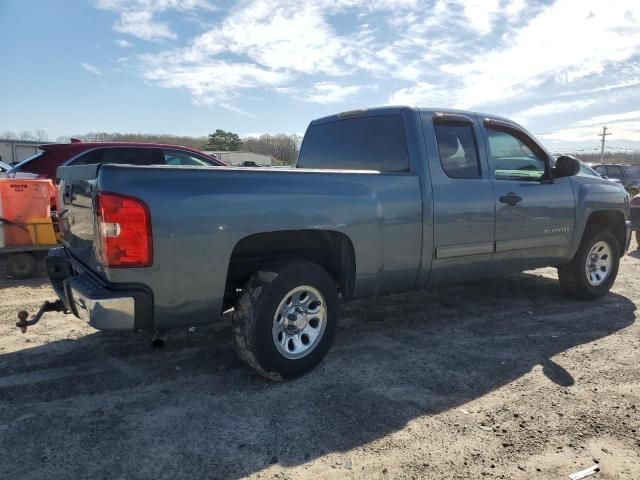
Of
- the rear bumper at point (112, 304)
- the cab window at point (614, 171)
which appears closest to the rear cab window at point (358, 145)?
the rear bumper at point (112, 304)

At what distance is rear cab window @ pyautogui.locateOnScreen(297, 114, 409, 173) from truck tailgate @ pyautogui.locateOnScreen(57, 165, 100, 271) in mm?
2336

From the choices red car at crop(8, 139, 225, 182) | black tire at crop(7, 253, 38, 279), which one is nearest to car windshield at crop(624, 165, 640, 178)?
red car at crop(8, 139, 225, 182)

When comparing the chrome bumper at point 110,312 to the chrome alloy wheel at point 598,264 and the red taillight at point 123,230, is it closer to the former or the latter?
the red taillight at point 123,230

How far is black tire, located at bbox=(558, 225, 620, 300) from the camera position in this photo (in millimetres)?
5555

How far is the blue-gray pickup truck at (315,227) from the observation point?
2834 millimetres

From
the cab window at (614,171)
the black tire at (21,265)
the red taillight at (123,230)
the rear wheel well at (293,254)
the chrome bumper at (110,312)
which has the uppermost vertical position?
the cab window at (614,171)

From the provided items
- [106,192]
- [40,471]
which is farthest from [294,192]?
[40,471]

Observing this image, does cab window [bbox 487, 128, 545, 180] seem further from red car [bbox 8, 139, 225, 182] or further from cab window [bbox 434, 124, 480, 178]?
red car [bbox 8, 139, 225, 182]

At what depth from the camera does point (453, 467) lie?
2.58m

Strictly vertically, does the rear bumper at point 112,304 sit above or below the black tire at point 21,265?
above

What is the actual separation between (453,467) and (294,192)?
1901mm

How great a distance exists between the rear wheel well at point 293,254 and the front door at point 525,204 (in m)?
1.67

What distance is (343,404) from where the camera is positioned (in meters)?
3.19

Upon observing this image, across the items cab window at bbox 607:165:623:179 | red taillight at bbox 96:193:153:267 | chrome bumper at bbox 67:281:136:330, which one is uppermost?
cab window at bbox 607:165:623:179
